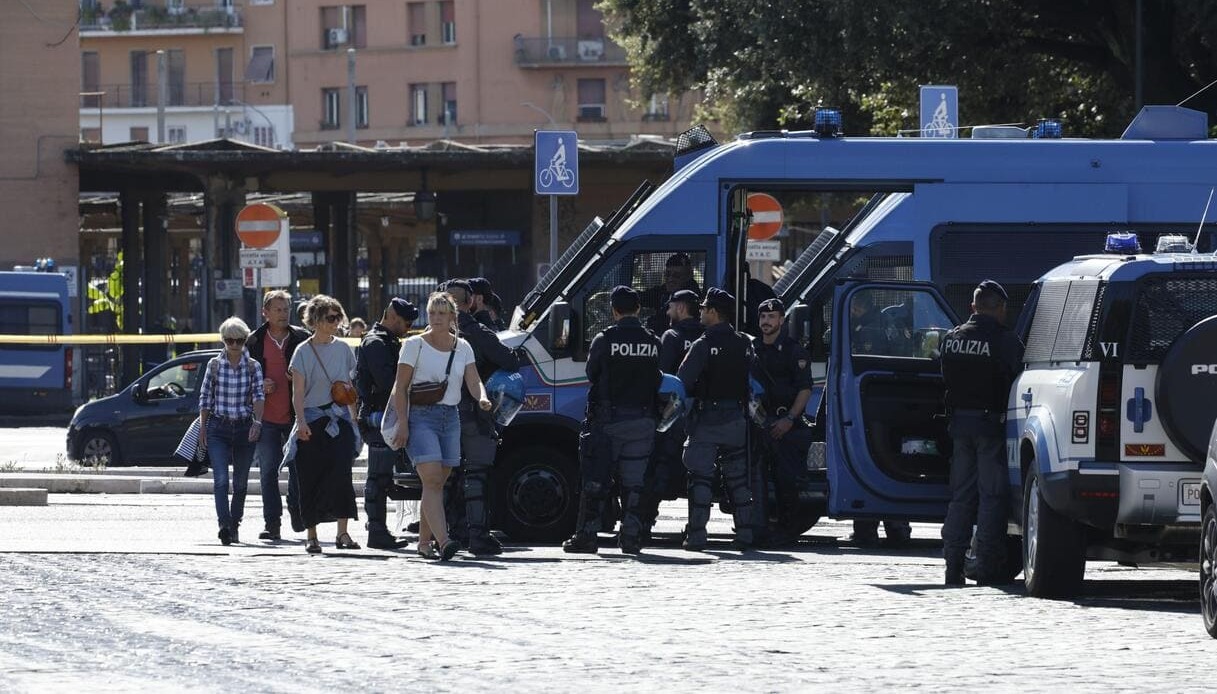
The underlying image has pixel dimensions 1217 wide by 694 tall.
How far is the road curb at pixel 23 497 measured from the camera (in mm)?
19172

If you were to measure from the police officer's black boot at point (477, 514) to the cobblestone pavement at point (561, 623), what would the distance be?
178 millimetres

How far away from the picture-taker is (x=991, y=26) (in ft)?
97.9

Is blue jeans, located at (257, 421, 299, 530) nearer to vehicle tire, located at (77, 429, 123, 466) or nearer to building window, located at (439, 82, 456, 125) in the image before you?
vehicle tire, located at (77, 429, 123, 466)

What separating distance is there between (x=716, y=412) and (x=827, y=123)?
8.82 ft

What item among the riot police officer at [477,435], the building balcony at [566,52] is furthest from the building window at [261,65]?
the riot police officer at [477,435]

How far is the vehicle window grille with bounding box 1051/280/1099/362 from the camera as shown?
11609mm

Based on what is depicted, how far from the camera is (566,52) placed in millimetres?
81812

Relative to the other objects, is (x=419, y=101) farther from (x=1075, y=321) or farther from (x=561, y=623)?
(x=561, y=623)

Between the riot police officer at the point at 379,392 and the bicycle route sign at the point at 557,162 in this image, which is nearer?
the riot police officer at the point at 379,392

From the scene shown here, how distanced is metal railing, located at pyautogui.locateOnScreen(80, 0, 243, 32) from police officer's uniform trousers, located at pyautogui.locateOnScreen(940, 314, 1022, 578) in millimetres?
79223

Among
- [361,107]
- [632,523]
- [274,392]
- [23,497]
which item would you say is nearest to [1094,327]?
[632,523]

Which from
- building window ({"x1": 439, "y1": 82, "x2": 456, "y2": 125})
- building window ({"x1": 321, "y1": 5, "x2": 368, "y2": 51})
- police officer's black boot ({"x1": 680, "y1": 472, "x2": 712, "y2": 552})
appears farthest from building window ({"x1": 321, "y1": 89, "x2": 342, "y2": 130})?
police officer's black boot ({"x1": 680, "y1": 472, "x2": 712, "y2": 552})

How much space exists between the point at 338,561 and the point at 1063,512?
4.64 metres

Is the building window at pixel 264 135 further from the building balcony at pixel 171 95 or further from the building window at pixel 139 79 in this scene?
the building window at pixel 139 79
